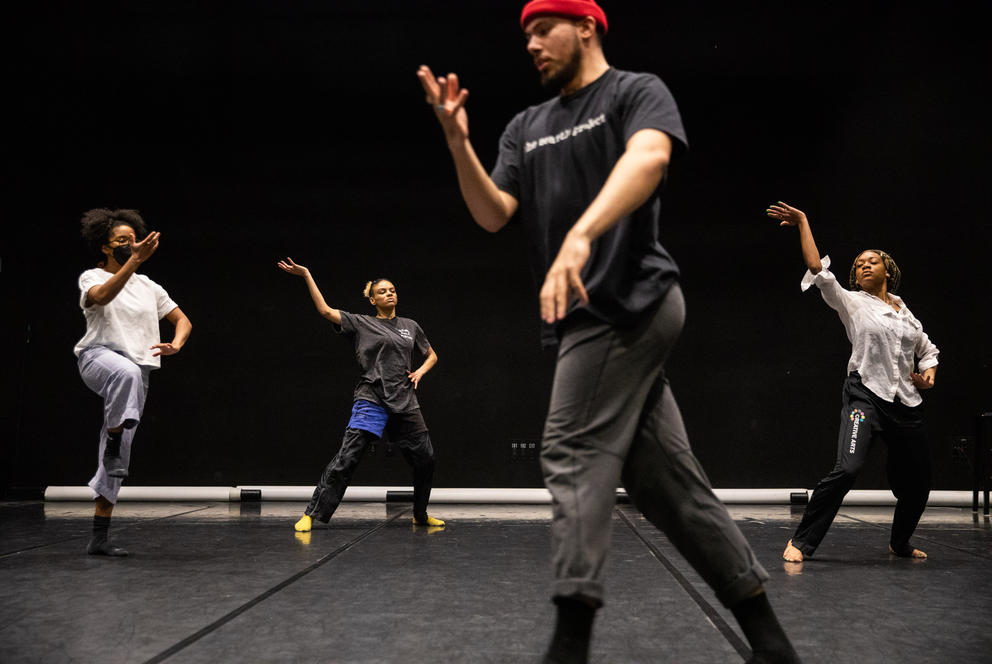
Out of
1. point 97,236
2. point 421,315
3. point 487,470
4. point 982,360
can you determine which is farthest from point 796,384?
point 97,236

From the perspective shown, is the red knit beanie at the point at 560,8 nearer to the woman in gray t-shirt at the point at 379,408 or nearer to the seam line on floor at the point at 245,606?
the seam line on floor at the point at 245,606

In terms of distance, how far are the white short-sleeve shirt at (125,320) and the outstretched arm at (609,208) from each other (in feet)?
9.61

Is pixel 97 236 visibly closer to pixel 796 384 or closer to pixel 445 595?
pixel 445 595

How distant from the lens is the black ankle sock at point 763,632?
155 cm

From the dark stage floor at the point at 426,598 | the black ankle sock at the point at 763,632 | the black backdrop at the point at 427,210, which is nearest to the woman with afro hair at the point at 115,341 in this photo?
the dark stage floor at the point at 426,598

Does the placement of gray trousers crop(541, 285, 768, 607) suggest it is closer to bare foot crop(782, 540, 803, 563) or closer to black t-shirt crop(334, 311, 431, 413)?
bare foot crop(782, 540, 803, 563)

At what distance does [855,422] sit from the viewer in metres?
3.75

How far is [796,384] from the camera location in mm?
6910

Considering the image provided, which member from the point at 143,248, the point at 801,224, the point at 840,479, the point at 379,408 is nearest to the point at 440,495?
the point at 379,408

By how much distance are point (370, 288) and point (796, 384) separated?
3776 millimetres

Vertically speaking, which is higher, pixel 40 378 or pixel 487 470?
pixel 40 378

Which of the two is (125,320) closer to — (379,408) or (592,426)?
(379,408)

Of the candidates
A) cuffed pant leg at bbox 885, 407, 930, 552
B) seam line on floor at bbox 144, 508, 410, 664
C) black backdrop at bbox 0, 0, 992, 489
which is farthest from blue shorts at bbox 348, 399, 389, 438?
cuffed pant leg at bbox 885, 407, 930, 552

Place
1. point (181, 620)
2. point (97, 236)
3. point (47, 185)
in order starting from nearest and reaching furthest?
point (181, 620) → point (97, 236) → point (47, 185)
